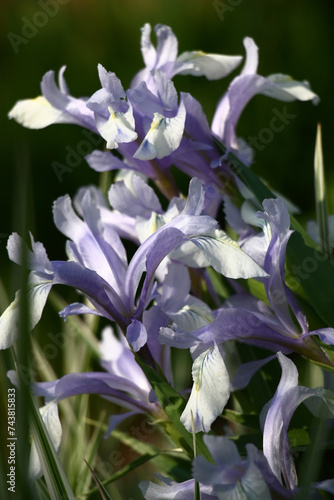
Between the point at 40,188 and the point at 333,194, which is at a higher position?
the point at 40,188

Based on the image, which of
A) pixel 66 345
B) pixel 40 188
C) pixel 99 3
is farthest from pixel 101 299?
pixel 99 3

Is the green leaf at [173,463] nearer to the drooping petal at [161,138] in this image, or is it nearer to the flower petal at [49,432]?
the flower petal at [49,432]

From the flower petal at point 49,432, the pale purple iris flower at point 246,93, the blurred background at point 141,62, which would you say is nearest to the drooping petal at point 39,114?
the pale purple iris flower at point 246,93

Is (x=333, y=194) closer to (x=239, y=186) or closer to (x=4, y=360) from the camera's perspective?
(x=239, y=186)

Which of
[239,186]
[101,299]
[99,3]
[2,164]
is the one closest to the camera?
[101,299]

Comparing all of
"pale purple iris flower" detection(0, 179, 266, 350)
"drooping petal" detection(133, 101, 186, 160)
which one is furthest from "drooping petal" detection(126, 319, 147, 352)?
"drooping petal" detection(133, 101, 186, 160)
